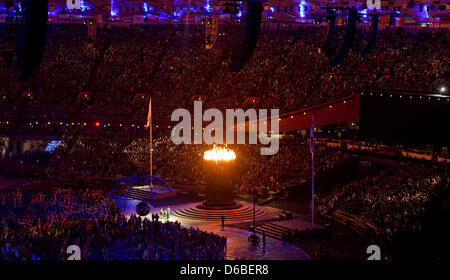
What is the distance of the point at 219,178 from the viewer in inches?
1204

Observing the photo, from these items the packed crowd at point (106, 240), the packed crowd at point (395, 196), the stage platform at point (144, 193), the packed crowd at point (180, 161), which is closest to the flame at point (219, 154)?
the packed crowd at point (180, 161)

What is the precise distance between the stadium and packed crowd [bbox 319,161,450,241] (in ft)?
0.34

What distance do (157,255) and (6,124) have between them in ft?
110

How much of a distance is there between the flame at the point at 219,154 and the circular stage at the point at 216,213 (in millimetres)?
3021

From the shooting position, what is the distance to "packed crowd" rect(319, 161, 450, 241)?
22.8m

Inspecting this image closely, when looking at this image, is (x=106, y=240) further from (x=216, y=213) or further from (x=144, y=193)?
(x=144, y=193)

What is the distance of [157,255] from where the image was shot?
19.8m

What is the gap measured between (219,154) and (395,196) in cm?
1014

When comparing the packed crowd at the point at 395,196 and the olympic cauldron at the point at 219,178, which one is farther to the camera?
the olympic cauldron at the point at 219,178

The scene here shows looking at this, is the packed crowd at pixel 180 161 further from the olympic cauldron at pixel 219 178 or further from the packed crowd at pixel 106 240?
the packed crowd at pixel 106 240

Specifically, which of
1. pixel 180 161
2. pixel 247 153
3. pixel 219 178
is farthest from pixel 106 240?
pixel 180 161

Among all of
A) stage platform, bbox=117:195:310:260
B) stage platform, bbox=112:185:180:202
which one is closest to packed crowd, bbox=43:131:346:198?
stage platform, bbox=117:195:310:260

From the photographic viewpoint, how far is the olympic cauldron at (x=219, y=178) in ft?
99.6
